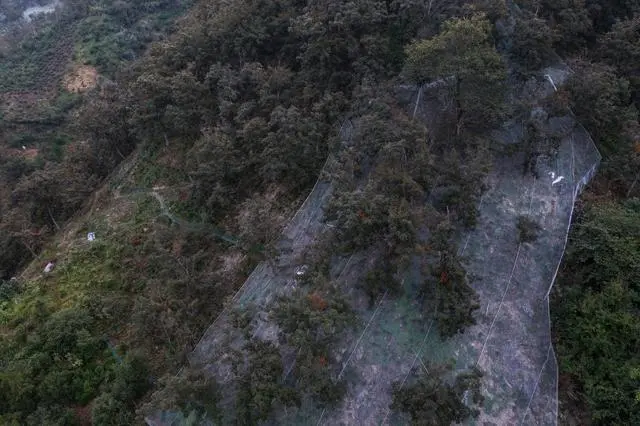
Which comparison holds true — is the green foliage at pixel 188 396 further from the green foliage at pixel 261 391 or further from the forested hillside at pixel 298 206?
the green foliage at pixel 261 391

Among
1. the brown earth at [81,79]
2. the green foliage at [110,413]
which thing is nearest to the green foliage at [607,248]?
the green foliage at [110,413]

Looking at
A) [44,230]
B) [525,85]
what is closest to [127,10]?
[44,230]

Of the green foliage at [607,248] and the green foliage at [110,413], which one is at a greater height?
the green foliage at [110,413]

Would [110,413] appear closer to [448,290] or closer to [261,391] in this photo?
[261,391]

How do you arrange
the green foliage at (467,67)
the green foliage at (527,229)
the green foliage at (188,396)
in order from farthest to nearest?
the green foliage at (467,67) < the green foliage at (527,229) < the green foliage at (188,396)

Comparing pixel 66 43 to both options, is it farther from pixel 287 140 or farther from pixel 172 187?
pixel 287 140

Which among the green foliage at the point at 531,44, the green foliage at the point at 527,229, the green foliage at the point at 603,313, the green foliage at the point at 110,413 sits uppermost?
the green foliage at the point at 531,44

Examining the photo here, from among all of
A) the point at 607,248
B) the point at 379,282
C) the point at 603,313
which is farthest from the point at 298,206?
the point at 603,313
